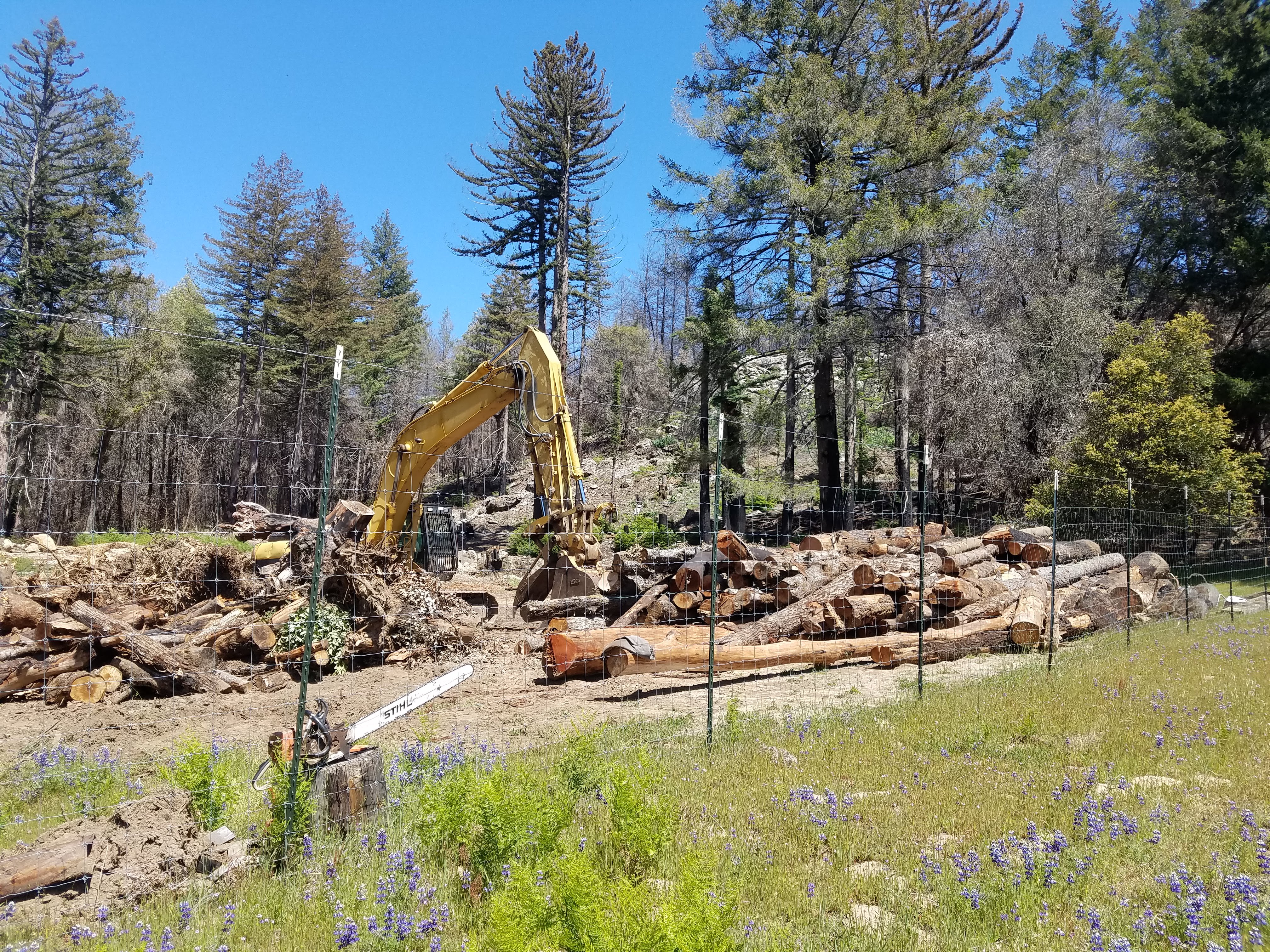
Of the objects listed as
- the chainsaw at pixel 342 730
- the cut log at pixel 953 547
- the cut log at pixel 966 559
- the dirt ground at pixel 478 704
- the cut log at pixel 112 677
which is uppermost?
the cut log at pixel 953 547

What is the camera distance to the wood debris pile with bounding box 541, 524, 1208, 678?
341 inches

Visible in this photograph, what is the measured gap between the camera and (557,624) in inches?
407

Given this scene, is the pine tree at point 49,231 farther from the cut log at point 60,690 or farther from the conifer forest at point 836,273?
the cut log at point 60,690

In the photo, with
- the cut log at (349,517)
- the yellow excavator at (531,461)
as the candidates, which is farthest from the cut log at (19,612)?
the cut log at (349,517)

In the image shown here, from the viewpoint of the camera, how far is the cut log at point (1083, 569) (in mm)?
11727

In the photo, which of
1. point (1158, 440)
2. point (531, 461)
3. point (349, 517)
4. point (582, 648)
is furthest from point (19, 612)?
point (1158, 440)

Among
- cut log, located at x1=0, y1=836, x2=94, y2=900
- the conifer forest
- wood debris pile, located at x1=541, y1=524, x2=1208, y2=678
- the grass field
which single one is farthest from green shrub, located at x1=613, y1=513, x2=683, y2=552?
cut log, located at x1=0, y1=836, x2=94, y2=900

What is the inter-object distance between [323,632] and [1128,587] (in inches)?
448

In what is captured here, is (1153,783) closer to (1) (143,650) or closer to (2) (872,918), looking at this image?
(2) (872,918)

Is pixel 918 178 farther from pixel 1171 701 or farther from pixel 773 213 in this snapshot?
pixel 1171 701

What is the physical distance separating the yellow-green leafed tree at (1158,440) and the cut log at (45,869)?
17.5 metres

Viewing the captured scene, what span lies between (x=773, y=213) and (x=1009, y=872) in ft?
68.5

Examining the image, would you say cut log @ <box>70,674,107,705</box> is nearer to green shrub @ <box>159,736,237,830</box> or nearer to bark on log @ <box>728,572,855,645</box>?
green shrub @ <box>159,736,237,830</box>

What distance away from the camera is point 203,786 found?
3863mm
